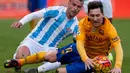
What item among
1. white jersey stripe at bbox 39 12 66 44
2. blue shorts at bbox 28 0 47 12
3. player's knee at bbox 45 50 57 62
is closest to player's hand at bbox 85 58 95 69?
player's knee at bbox 45 50 57 62

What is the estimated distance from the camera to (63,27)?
7.93m

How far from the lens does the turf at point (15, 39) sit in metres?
8.86

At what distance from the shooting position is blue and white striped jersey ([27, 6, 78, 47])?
7.89m

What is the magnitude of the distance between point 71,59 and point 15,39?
4.35m

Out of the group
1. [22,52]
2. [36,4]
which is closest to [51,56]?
[22,52]

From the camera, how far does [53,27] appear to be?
26.2 feet

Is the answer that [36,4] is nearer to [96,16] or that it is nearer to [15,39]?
[15,39]

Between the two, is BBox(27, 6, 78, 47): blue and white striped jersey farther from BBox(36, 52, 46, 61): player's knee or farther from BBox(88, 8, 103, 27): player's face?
BBox(88, 8, 103, 27): player's face

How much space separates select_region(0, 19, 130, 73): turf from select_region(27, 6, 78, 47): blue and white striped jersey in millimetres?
510

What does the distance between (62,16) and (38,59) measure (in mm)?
812

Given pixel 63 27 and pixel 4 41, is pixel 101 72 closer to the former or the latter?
pixel 63 27

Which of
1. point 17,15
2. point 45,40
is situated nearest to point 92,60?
point 45,40

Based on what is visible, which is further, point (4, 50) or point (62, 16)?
point (4, 50)

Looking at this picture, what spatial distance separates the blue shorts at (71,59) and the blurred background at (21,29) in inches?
38.9
